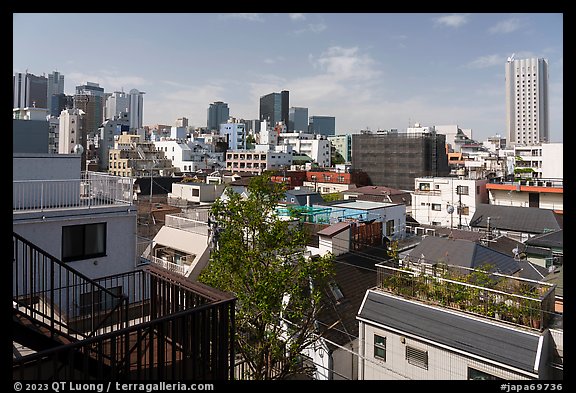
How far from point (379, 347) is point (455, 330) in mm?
1337

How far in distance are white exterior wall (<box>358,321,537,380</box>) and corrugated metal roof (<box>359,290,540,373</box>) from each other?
0.11 meters

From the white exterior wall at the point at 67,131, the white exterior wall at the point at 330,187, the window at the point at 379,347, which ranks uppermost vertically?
the white exterior wall at the point at 67,131

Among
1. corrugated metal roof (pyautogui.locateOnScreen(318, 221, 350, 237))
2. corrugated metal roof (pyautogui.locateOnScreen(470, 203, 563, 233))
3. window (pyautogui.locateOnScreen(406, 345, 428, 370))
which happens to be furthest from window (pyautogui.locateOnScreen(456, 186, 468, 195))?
window (pyautogui.locateOnScreen(406, 345, 428, 370))

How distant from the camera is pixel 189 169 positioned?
51031 millimetres

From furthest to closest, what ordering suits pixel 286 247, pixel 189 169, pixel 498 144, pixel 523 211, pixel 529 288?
pixel 498 144 → pixel 189 169 → pixel 523 211 → pixel 286 247 → pixel 529 288

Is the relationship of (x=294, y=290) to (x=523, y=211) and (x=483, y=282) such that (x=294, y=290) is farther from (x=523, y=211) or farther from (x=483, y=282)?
(x=523, y=211)

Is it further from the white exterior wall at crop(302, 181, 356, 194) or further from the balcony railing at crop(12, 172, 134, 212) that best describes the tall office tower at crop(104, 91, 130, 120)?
the balcony railing at crop(12, 172, 134, 212)

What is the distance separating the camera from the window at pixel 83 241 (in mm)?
6465

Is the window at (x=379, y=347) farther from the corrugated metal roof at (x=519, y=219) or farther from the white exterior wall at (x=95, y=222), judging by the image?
the corrugated metal roof at (x=519, y=219)

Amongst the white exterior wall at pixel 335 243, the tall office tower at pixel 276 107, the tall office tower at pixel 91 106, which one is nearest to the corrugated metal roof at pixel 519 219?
the white exterior wall at pixel 335 243

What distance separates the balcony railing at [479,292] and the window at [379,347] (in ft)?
2.51

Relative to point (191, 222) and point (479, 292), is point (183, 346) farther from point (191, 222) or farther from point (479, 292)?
point (191, 222)
